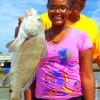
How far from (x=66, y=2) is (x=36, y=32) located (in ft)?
1.43

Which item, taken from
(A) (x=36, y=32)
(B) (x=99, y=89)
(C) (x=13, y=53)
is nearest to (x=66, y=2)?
(A) (x=36, y=32)

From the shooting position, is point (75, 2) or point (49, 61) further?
point (75, 2)

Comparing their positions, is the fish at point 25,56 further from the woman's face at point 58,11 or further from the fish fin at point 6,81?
the woman's face at point 58,11

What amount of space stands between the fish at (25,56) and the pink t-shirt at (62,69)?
0.12 metres

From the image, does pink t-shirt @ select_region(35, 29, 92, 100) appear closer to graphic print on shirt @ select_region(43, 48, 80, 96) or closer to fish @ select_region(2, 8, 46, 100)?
graphic print on shirt @ select_region(43, 48, 80, 96)

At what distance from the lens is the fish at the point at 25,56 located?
12.2ft

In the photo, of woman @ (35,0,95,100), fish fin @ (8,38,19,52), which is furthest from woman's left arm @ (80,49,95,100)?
fish fin @ (8,38,19,52)

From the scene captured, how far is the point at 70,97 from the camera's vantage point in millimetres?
3854

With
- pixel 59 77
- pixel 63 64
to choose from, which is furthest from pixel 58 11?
pixel 59 77

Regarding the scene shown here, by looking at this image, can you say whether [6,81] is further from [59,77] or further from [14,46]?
[59,77]

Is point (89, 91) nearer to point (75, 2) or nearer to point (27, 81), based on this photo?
point (27, 81)

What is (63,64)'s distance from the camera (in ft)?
12.6

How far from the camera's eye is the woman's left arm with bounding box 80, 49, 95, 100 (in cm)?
389

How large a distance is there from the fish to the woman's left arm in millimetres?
372
